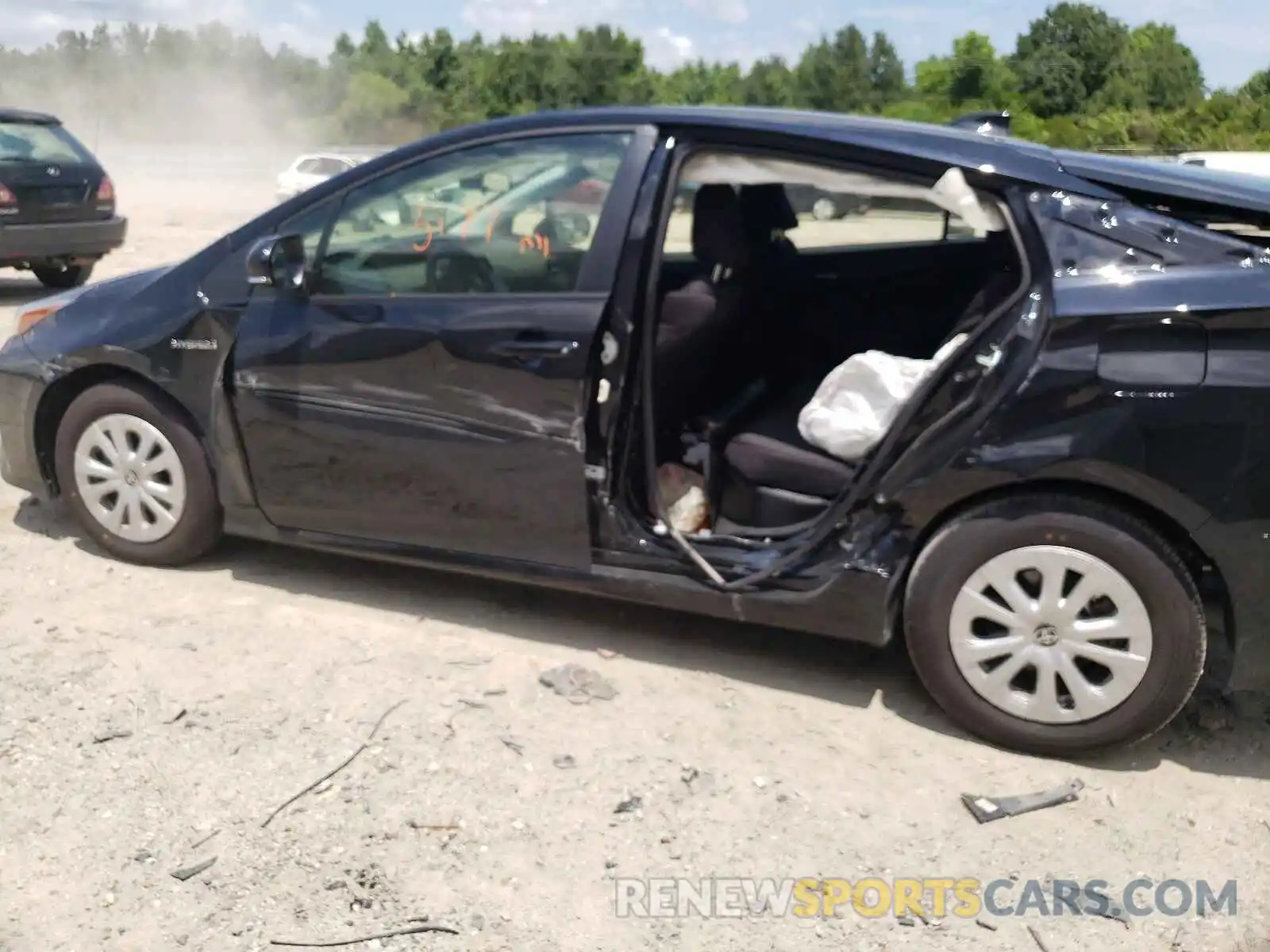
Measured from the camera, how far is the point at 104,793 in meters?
3.05

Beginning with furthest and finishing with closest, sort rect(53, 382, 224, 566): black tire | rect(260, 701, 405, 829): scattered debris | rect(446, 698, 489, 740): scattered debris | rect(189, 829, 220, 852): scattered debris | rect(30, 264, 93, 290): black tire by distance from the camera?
rect(30, 264, 93, 290): black tire < rect(53, 382, 224, 566): black tire < rect(446, 698, 489, 740): scattered debris < rect(260, 701, 405, 829): scattered debris < rect(189, 829, 220, 852): scattered debris

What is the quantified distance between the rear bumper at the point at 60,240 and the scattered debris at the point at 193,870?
9.04 metres

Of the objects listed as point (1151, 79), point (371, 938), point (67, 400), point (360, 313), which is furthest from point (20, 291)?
point (1151, 79)

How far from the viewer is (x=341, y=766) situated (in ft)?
10.5

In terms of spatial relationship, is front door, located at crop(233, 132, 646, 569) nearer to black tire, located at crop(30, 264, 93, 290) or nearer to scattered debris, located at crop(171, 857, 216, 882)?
scattered debris, located at crop(171, 857, 216, 882)

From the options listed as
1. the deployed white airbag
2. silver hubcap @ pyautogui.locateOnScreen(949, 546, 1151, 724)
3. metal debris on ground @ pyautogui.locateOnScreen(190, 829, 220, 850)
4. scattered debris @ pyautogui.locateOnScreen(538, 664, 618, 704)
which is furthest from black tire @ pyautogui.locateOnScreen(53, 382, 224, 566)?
silver hubcap @ pyautogui.locateOnScreen(949, 546, 1151, 724)

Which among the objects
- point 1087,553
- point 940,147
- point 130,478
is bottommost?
point 130,478

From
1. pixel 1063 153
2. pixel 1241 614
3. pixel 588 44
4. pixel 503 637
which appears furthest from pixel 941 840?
pixel 588 44

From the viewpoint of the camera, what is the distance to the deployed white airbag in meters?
3.55

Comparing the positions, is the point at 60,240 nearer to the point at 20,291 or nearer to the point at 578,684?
the point at 20,291

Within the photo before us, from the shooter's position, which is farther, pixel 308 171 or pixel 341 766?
pixel 308 171

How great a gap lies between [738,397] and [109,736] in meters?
2.36

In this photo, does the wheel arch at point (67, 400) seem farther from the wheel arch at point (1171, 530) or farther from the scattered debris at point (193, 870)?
the wheel arch at point (1171, 530)

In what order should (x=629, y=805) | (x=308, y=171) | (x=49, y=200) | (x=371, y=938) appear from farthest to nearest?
(x=308, y=171)
(x=49, y=200)
(x=629, y=805)
(x=371, y=938)
